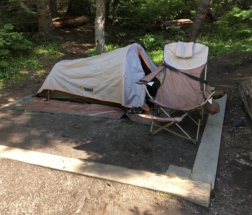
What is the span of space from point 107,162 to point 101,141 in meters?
0.63

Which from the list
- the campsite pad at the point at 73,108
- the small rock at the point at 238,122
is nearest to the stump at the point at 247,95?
the small rock at the point at 238,122

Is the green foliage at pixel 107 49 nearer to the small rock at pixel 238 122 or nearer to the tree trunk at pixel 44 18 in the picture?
the tree trunk at pixel 44 18

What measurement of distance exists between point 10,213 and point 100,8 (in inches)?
289

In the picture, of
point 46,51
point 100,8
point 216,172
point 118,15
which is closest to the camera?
point 216,172

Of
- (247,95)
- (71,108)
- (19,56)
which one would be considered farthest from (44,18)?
(247,95)

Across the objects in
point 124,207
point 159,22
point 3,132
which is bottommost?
point 3,132

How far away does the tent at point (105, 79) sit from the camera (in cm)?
487

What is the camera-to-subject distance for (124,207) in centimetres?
236

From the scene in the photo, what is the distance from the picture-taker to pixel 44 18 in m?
10.1

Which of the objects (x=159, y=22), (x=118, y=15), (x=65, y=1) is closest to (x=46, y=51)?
(x=118, y=15)

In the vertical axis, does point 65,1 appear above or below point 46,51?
above

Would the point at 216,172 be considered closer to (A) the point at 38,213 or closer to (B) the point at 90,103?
(A) the point at 38,213

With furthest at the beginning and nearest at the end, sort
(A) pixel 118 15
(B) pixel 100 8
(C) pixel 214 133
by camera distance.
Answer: (A) pixel 118 15 < (B) pixel 100 8 < (C) pixel 214 133

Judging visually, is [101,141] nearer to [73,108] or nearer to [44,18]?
[73,108]
